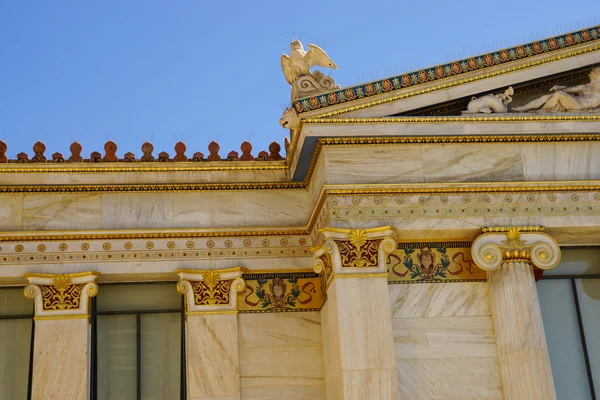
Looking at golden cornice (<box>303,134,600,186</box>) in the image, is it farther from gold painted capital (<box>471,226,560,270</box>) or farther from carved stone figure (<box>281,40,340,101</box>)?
gold painted capital (<box>471,226,560,270</box>)

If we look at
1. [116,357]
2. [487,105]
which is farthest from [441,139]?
[116,357]

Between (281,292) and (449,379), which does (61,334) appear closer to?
(281,292)

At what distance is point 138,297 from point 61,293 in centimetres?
146

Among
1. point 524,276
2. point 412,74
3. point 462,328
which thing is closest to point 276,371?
point 462,328

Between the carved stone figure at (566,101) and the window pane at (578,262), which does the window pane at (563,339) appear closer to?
the window pane at (578,262)

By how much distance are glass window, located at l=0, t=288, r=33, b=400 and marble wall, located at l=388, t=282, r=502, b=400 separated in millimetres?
6756

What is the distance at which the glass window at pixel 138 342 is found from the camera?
60.0 feet

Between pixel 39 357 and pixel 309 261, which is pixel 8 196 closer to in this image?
pixel 39 357

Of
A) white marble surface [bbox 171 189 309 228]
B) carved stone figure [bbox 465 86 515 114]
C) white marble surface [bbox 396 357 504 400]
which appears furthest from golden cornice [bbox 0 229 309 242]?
carved stone figure [bbox 465 86 515 114]

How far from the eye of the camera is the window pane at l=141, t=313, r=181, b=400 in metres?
18.3

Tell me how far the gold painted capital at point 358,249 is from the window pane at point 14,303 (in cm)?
582

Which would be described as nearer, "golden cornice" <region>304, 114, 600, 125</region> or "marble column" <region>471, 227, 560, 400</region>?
"marble column" <region>471, 227, 560, 400</region>

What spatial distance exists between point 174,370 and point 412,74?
6910mm

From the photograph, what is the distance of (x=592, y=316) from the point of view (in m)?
18.0
